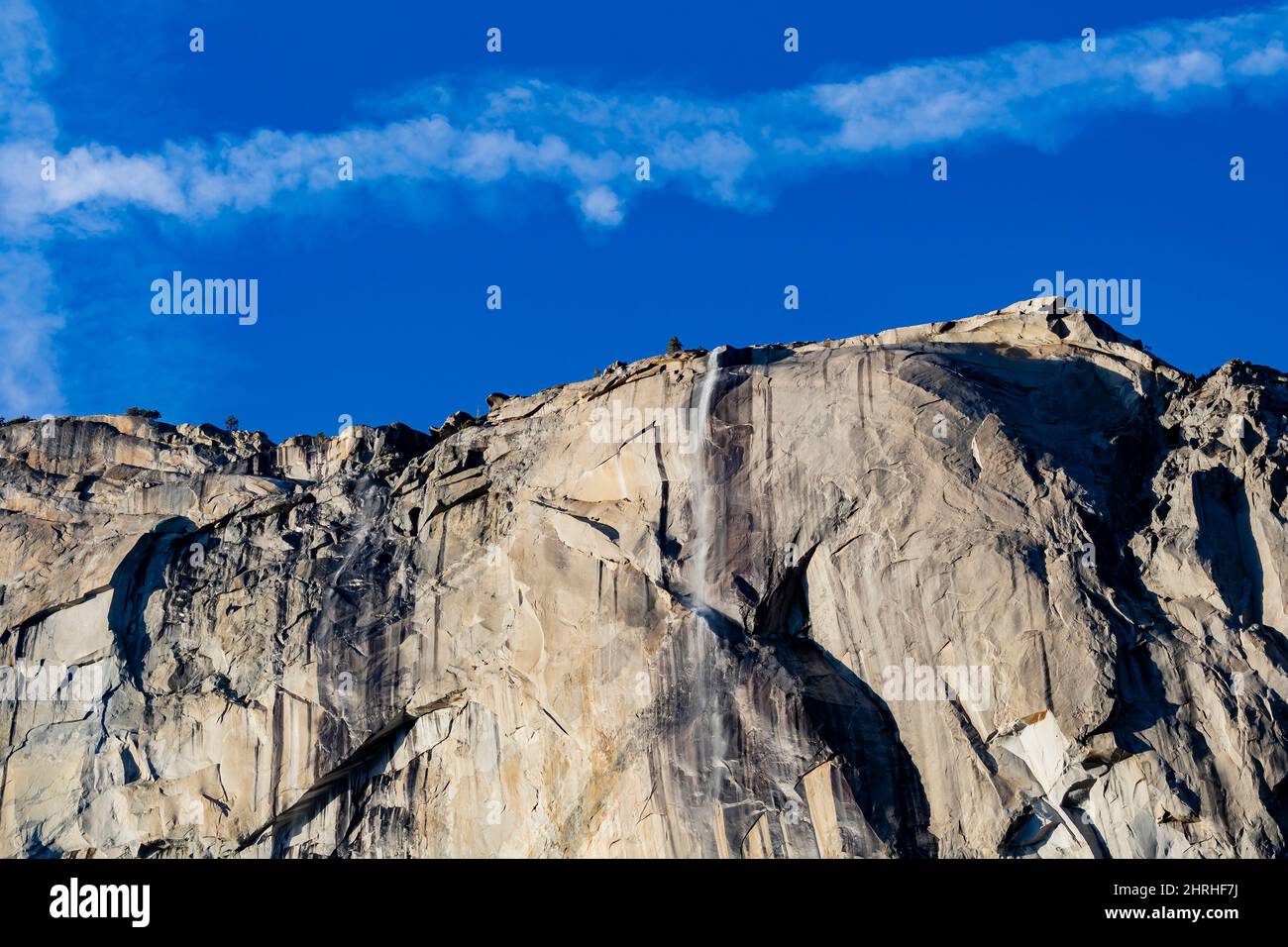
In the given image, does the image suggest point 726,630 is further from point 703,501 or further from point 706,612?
point 703,501

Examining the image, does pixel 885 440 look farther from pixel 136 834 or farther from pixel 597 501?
pixel 136 834
